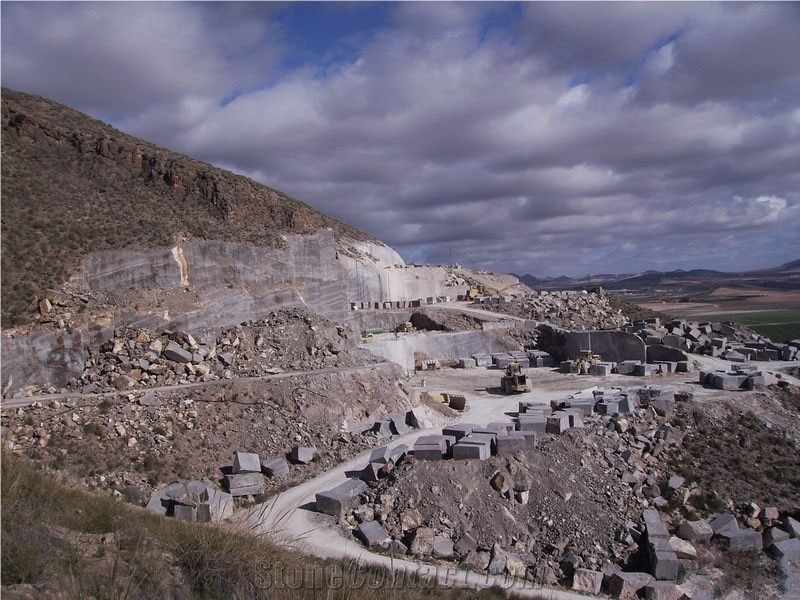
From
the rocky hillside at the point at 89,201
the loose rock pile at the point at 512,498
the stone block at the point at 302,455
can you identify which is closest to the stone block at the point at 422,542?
the loose rock pile at the point at 512,498

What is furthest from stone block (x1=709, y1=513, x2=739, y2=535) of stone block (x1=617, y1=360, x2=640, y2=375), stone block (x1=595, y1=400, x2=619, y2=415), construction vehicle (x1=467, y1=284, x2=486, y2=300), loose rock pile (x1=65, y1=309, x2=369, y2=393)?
construction vehicle (x1=467, y1=284, x2=486, y2=300)

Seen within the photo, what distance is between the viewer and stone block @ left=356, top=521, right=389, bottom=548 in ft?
44.0

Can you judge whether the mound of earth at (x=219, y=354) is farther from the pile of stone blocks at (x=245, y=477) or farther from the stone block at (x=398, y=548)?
the stone block at (x=398, y=548)

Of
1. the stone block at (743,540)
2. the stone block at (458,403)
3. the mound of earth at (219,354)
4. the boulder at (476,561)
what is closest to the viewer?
the boulder at (476,561)

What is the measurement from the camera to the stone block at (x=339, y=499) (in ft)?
47.8

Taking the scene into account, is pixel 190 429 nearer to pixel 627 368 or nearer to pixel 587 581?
pixel 587 581

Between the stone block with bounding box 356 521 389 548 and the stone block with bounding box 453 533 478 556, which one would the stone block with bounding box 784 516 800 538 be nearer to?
the stone block with bounding box 453 533 478 556

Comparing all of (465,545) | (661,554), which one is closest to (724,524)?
(661,554)

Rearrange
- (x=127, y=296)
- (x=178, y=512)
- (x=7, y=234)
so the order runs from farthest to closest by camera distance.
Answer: (x=7, y=234) < (x=127, y=296) < (x=178, y=512)

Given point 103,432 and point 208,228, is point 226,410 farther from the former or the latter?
point 208,228

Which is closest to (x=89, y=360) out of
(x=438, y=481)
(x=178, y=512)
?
(x=178, y=512)

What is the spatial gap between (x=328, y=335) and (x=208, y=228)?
11.6 meters

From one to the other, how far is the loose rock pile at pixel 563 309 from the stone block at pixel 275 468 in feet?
96.6

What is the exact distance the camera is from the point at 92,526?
270 inches
